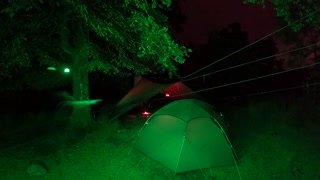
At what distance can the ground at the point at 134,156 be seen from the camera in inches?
366

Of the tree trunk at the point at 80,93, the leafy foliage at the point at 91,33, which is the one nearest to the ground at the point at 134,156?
the tree trunk at the point at 80,93

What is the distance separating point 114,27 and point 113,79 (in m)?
13.2

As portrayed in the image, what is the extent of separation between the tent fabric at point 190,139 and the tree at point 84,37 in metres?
1.51

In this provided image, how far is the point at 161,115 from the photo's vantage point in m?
10.2

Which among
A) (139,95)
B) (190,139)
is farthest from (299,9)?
(139,95)

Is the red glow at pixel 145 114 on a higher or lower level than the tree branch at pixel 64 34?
lower

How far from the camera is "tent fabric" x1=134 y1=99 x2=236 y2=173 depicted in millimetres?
9578

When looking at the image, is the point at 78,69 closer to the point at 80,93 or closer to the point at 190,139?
the point at 80,93

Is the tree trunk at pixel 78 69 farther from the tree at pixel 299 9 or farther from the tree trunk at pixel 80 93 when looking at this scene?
the tree at pixel 299 9

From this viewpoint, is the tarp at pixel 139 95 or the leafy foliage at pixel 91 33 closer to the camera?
the leafy foliage at pixel 91 33

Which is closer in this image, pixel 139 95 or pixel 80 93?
pixel 139 95

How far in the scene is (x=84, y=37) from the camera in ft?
40.2

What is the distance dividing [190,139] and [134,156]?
1.74 meters

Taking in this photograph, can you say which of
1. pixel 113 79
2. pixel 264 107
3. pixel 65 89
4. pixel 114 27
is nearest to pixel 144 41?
pixel 114 27
